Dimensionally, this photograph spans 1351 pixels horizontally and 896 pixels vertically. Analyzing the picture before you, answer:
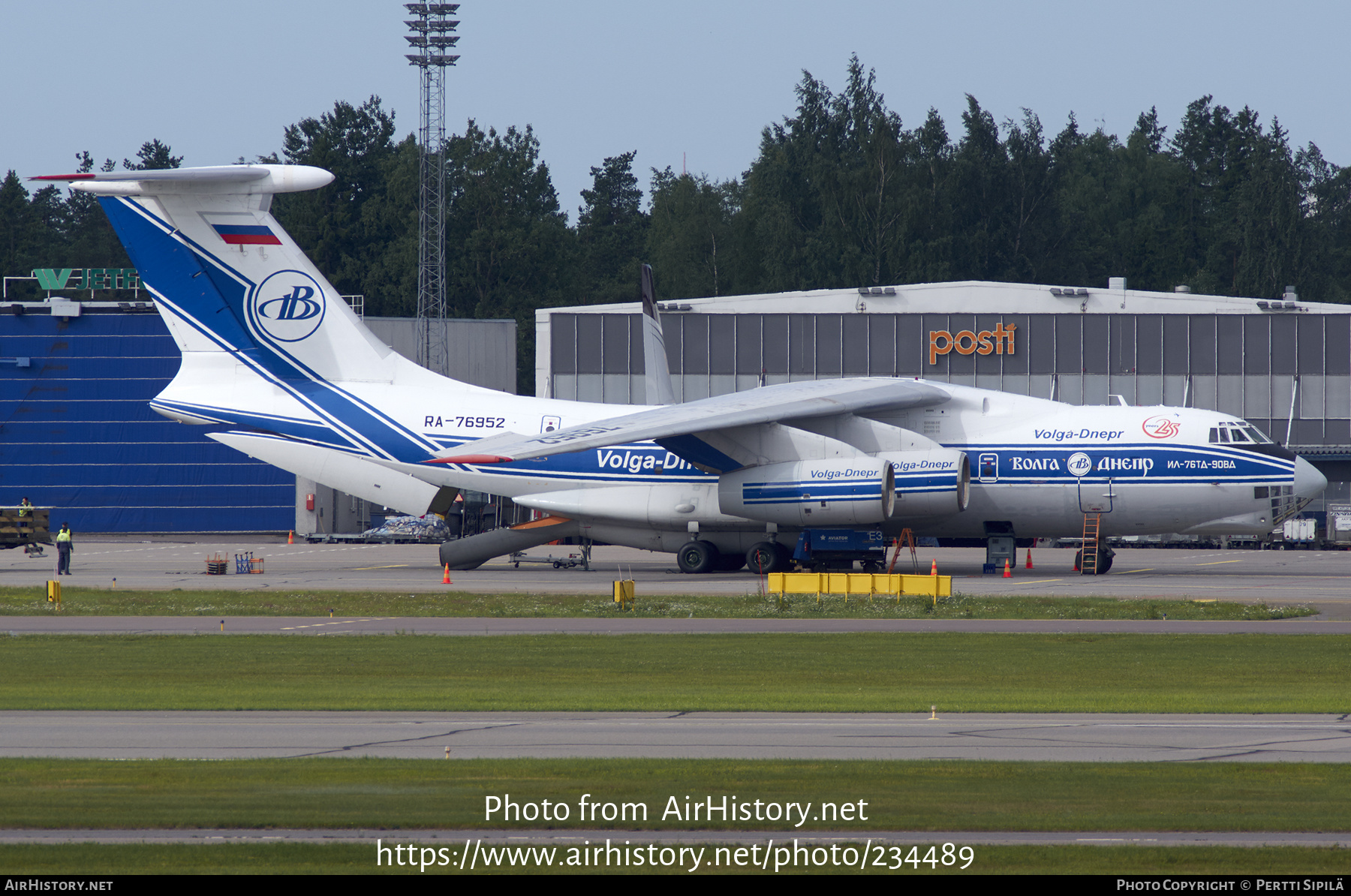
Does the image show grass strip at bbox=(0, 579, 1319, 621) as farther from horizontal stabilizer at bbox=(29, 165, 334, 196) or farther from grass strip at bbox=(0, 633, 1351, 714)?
horizontal stabilizer at bbox=(29, 165, 334, 196)

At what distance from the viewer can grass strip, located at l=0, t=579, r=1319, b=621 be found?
24203 mm

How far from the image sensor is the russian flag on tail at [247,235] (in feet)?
112

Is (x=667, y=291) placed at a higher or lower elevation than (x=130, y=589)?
higher

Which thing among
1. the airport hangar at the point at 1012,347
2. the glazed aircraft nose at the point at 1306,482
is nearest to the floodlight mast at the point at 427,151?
the airport hangar at the point at 1012,347

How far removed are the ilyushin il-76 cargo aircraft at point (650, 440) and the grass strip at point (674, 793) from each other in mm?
18782

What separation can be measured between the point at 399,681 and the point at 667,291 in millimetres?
74211

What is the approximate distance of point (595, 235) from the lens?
4264 inches

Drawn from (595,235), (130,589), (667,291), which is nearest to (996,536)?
(130,589)

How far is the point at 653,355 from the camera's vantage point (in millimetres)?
39844

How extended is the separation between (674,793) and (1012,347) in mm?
47162

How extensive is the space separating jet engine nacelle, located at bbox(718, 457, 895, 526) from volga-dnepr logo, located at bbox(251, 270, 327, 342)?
35.2 feet
